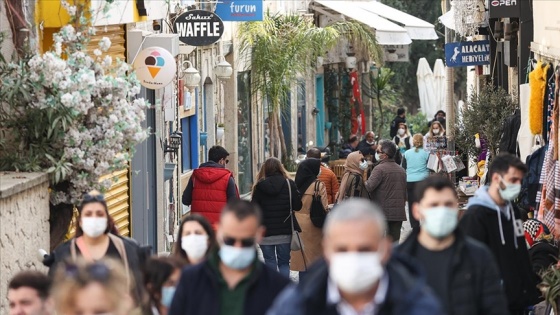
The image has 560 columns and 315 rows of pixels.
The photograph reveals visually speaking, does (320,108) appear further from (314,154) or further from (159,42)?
(159,42)

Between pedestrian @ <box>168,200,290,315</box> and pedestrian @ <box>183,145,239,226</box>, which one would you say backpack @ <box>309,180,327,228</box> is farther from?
pedestrian @ <box>168,200,290,315</box>

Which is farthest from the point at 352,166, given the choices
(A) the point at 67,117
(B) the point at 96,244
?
(B) the point at 96,244

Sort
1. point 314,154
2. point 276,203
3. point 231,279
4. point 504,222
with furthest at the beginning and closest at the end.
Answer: point 314,154
point 276,203
point 504,222
point 231,279

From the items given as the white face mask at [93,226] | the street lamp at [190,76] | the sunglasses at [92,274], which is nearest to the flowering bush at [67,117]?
the white face mask at [93,226]

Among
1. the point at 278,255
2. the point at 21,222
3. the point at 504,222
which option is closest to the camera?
the point at 504,222

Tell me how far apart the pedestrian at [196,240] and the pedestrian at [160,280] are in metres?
0.29

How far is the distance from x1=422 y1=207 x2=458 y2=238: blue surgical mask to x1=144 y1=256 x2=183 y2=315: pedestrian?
4.61 feet

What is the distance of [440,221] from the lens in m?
6.64

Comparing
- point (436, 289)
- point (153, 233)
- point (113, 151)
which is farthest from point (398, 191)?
point (436, 289)

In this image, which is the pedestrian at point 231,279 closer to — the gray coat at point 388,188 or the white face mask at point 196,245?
the white face mask at point 196,245

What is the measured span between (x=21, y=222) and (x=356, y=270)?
5566 millimetres

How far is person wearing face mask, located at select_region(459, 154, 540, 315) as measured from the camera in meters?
7.98

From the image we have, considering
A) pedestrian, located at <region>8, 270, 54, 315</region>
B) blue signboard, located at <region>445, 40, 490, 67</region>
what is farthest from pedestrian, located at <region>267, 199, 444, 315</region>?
blue signboard, located at <region>445, 40, 490, 67</region>

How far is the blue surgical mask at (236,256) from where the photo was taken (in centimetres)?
598
